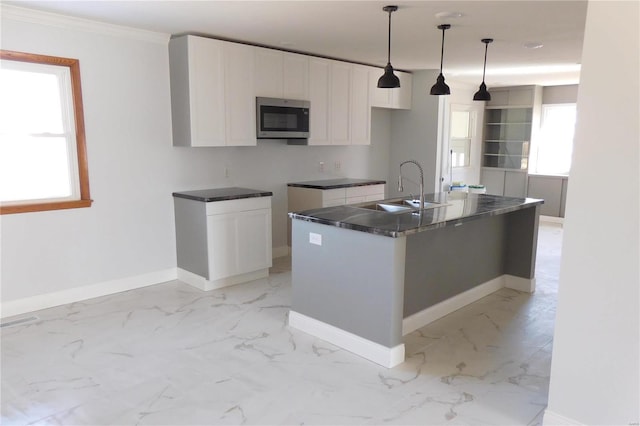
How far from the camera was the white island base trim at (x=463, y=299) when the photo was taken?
11.7 feet

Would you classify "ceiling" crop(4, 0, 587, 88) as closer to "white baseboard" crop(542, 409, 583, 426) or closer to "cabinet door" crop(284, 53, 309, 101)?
"cabinet door" crop(284, 53, 309, 101)

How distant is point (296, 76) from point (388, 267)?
10.0 ft

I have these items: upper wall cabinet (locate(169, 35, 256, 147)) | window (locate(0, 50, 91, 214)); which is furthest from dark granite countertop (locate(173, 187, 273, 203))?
window (locate(0, 50, 91, 214))

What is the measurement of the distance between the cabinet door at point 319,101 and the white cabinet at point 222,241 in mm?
1238

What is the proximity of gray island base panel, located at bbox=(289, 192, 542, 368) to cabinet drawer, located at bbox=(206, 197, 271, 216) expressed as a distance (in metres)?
1.18

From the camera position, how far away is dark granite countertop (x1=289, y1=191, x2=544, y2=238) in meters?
2.94

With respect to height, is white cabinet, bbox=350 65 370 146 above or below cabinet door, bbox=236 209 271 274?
above

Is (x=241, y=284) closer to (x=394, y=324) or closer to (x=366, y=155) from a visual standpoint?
(x=394, y=324)

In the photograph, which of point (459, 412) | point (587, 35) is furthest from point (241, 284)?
point (587, 35)

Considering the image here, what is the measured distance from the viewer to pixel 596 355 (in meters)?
2.13

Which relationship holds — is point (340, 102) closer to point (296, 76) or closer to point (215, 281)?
point (296, 76)

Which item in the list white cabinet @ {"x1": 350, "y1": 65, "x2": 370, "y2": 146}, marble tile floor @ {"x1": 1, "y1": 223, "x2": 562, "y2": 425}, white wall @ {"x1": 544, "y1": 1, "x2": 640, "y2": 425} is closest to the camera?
white wall @ {"x1": 544, "y1": 1, "x2": 640, "y2": 425}

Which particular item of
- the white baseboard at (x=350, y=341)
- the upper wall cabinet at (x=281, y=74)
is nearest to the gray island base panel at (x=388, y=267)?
the white baseboard at (x=350, y=341)

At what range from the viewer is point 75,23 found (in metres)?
3.85
